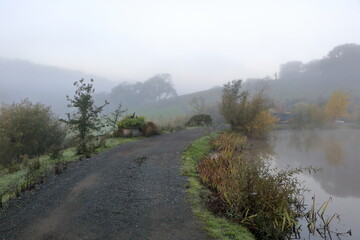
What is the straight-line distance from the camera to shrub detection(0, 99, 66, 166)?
17.8 metres

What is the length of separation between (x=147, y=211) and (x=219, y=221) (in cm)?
197

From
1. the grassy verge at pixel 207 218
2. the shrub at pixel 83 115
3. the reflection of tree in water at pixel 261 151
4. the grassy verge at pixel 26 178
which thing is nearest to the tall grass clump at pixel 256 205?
the grassy verge at pixel 207 218

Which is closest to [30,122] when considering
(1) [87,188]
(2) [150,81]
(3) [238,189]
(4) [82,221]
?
(1) [87,188]

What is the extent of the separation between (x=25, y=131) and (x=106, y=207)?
15.2 metres

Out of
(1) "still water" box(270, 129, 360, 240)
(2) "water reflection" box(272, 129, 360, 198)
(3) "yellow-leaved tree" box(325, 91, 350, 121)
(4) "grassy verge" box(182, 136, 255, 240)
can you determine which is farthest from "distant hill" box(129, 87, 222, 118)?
(4) "grassy verge" box(182, 136, 255, 240)

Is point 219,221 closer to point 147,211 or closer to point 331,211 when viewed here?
point 147,211

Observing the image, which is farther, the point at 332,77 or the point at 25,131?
the point at 332,77

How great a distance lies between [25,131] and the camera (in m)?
18.7

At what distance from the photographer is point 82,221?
20.4 ft

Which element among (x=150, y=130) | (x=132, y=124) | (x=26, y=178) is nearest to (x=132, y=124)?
(x=132, y=124)

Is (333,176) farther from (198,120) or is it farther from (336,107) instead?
(336,107)

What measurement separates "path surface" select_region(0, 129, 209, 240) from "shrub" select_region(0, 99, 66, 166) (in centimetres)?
905

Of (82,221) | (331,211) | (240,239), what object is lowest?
(331,211)

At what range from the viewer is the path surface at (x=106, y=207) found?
18.9 ft
